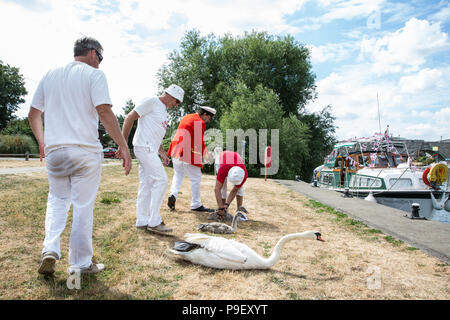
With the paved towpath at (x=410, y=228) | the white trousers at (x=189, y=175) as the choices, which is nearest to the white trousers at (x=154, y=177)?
the white trousers at (x=189, y=175)

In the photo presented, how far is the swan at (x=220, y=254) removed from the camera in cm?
339

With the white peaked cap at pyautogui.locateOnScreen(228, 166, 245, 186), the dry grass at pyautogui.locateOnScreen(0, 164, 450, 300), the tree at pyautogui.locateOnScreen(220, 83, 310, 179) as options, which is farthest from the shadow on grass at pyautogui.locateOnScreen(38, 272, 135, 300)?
→ the tree at pyautogui.locateOnScreen(220, 83, 310, 179)

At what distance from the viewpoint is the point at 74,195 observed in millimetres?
2939

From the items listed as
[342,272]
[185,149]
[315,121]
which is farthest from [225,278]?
[315,121]

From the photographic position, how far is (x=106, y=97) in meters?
2.91

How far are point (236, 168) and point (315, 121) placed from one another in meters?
32.2

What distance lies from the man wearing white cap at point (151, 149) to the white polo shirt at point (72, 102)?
1.56 m

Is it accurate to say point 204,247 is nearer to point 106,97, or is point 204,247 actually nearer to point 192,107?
point 106,97

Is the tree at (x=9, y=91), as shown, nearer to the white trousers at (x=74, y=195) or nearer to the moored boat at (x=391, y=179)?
the moored boat at (x=391, y=179)

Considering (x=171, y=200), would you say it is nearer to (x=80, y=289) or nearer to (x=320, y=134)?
(x=80, y=289)

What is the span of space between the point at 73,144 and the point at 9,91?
52.9 metres

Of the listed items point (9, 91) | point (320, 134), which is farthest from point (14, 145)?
point (320, 134)

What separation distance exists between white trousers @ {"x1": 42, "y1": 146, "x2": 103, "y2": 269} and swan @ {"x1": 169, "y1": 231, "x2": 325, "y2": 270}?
99 centimetres

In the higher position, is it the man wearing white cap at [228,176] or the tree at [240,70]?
the tree at [240,70]
